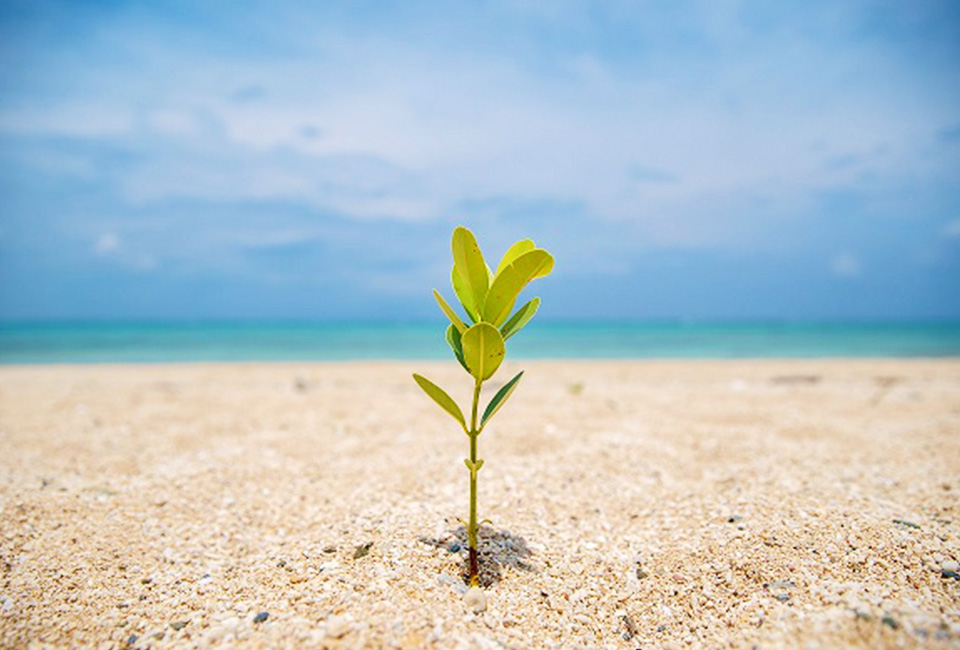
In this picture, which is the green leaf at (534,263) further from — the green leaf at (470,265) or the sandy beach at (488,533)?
the sandy beach at (488,533)

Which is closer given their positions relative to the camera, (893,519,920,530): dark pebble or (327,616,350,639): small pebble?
(327,616,350,639): small pebble

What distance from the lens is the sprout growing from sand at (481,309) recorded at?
2031 millimetres

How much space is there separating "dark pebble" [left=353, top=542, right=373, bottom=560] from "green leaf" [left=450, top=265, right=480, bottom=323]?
→ 135 centimetres

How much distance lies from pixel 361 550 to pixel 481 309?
1436 mm

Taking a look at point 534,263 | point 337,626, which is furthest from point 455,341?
point 337,626

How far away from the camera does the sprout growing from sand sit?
6.66ft

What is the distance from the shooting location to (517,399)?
8031 mm

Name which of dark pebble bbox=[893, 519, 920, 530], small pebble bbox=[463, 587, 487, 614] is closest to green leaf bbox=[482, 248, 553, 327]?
small pebble bbox=[463, 587, 487, 614]

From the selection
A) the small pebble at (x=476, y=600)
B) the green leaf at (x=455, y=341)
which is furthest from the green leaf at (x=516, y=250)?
the small pebble at (x=476, y=600)

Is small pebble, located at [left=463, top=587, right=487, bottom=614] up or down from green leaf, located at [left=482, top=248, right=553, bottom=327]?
down

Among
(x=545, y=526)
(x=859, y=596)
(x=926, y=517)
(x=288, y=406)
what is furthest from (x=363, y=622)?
(x=288, y=406)

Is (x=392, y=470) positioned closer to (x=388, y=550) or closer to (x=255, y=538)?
(x=255, y=538)

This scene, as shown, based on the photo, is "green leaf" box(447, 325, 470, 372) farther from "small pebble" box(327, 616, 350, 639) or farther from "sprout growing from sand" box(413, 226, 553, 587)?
"small pebble" box(327, 616, 350, 639)

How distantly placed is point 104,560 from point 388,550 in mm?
1471
